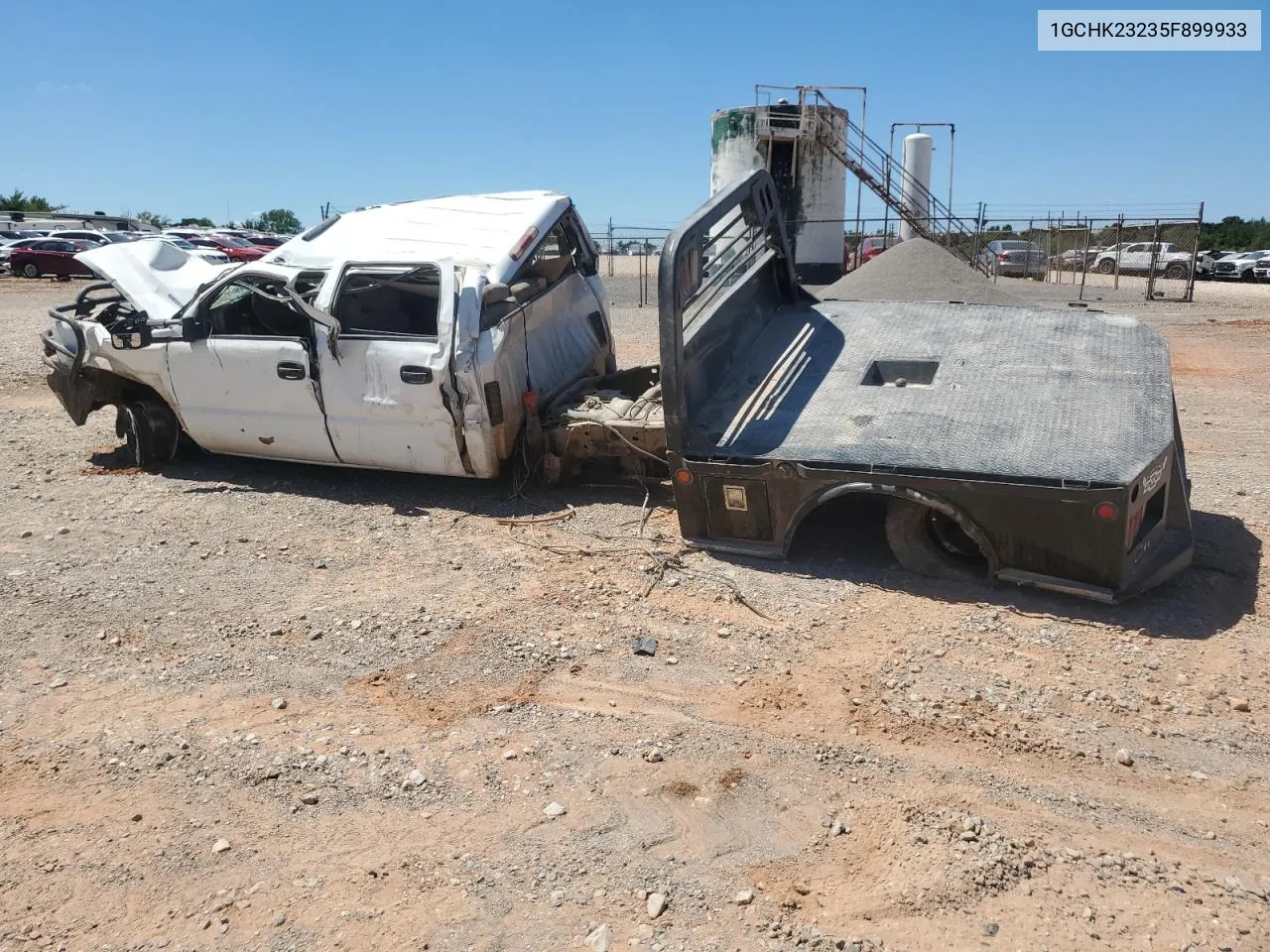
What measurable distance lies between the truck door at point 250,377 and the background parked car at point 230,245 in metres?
28.0

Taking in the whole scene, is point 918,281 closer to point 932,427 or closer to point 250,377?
point 932,427

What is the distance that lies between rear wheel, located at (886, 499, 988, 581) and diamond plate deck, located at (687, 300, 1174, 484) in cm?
40

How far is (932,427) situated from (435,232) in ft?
13.5

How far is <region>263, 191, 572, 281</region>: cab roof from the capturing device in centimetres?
690

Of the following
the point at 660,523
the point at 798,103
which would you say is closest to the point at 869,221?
the point at 798,103

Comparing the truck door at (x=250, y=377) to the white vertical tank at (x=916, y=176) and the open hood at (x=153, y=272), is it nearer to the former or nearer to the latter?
the open hood at (x=153, y=272)

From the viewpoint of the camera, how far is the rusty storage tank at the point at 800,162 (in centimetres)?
2617

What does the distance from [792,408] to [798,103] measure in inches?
902

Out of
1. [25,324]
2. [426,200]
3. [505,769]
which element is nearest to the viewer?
[505,769]

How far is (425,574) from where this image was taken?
5.61 m

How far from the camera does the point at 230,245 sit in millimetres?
36094

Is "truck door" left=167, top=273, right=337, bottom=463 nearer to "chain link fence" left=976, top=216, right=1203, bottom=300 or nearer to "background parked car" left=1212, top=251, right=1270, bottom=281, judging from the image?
"chain link fence" left=976, top=216, right=1203, bottom=300

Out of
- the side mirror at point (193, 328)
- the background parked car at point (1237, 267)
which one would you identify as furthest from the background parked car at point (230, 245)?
the background parked car at point (1237, 267)

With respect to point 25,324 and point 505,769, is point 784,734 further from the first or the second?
point 25,324
